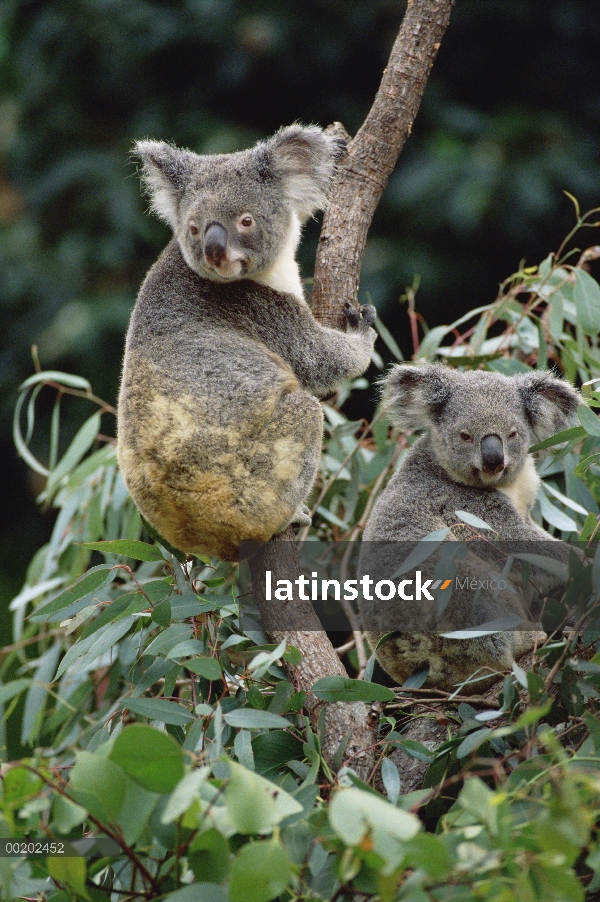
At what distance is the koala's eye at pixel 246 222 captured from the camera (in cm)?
204

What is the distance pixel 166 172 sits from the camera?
2131mm

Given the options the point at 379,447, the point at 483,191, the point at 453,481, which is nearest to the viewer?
the point at 453,481

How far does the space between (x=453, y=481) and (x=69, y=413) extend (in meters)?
4.18

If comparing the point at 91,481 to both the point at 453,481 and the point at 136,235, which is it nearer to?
the point at 453,481

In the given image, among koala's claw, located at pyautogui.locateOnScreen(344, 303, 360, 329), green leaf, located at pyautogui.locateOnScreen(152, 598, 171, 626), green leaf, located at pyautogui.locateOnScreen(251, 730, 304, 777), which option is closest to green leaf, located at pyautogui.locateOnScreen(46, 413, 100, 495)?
koala's claw, located at pyautogui.locateOnScreen(344, 303, 360, 329)

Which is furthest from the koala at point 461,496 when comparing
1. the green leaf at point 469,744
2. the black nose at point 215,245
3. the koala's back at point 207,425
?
the black nose at point 215,245

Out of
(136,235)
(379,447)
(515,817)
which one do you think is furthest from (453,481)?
(136,235)

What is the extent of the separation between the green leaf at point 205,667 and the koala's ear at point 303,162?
114 centimetres

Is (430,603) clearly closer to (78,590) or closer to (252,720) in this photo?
(252,720)

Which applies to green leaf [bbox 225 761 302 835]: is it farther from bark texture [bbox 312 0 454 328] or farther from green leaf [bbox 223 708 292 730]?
bark texture [bbox 312 0 454 328]

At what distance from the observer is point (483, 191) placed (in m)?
5.10

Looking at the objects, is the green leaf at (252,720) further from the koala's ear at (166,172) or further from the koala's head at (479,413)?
the koala's ear at (166,172)

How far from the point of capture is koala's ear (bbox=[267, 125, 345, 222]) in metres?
2.16

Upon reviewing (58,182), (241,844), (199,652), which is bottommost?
(241,844)
